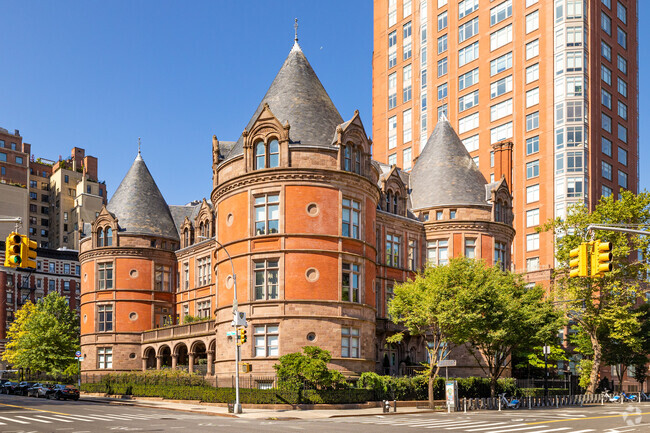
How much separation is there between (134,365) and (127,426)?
3985 cm

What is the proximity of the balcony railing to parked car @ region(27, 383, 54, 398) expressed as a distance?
10.5 m

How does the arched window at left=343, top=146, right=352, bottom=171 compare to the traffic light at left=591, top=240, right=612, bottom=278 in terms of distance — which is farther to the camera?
the arched window at left=343, top=146, right=352, bottom=171

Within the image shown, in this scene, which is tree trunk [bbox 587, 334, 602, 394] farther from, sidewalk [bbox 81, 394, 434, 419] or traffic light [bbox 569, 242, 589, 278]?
traffic light [bbox 569, 242, 589, 278]

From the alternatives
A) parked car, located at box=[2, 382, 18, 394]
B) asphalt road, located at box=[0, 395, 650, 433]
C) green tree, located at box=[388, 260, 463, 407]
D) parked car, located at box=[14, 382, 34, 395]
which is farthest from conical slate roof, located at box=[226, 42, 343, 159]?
parked car, located at box=[2, 382, 18, 394]

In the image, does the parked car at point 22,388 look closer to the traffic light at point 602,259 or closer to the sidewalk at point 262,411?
the sidewalk at point 262,411

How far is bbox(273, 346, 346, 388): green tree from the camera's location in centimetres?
4147

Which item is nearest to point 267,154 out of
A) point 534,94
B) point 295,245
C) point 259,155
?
point 259,155

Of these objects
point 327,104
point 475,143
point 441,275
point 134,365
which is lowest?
point 134,365

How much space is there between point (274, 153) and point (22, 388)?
3421cm

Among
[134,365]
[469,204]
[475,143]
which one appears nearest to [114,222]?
[134,365]

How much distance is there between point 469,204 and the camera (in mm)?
59438

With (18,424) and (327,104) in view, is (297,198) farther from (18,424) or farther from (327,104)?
(18,424)

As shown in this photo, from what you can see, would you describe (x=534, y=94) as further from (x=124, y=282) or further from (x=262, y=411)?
(x=262, y=411)

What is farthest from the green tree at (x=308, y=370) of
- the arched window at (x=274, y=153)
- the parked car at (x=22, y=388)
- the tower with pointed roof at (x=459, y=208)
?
the parked car at (x=22, y=388)
